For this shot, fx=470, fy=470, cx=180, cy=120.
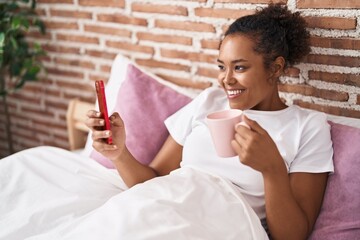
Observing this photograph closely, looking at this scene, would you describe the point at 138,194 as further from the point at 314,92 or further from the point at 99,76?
the point at 99,76

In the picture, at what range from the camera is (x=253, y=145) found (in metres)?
1.09

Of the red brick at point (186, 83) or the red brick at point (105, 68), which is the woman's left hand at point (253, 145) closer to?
the red brick at point (186, 83)

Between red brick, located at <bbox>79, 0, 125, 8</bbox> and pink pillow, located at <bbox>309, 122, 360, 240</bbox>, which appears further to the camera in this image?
red brick, located at <bbox>79, 0, 125, 8</bbox>

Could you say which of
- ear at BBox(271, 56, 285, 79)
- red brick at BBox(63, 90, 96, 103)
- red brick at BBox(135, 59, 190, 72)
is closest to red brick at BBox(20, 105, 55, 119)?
red brick at BBox(63, 90, 96, 103)

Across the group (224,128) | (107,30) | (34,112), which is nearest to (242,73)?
(224,128)

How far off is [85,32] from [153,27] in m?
0.48

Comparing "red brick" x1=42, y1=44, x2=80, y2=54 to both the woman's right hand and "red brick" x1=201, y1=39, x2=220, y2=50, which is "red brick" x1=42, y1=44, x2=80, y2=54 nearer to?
"red brick" x1=201, y1=39, x2=220, y2=50

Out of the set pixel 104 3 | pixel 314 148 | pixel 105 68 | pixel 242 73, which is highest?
pixel 104 3

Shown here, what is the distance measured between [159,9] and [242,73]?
74 cm

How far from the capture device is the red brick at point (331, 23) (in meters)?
1.46

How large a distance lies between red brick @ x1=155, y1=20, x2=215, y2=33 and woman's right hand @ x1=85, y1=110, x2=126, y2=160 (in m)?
0.63

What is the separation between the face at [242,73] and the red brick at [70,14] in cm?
111

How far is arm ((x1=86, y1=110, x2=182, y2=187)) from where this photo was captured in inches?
53.7

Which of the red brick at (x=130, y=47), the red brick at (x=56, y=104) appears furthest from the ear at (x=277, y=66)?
the red brick at (x=56, y=104)
